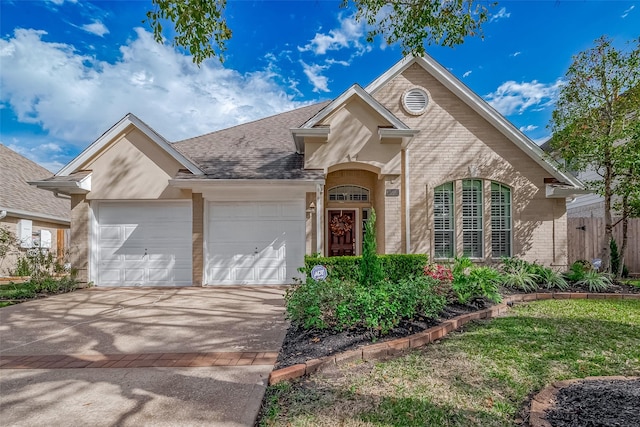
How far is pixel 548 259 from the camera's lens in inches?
431

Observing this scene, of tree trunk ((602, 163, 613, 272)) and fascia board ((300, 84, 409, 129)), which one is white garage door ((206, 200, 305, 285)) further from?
tree trunk ((602, 163, 613, 272))

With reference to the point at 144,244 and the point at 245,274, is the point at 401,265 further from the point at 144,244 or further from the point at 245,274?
the point at 144,244

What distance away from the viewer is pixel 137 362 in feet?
13.8

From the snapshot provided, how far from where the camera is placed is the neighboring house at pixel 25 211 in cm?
1366

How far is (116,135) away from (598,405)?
39.0 ft

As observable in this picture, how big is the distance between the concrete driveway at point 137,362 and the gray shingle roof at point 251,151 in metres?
3.97

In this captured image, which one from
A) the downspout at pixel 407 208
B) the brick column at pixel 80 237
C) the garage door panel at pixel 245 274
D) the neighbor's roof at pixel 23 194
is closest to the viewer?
the brick column at pixel 80 237

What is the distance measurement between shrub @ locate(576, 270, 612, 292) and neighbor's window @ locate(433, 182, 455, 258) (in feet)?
11.4

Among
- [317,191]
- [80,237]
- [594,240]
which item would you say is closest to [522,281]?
[317,191]

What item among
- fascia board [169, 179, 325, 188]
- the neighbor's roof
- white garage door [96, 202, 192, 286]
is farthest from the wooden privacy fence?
the neighbor's roof

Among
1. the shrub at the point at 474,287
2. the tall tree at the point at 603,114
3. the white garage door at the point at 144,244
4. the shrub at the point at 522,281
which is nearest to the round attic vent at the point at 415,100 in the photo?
the tall tree at the point at 603,114

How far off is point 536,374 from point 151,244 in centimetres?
1012

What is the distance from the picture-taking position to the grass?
2895 millimetres

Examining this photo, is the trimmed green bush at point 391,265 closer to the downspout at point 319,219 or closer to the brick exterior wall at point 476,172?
the downspout at point 319,219
